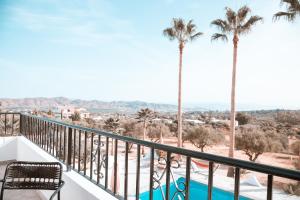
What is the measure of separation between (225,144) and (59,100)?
4272 centimetres

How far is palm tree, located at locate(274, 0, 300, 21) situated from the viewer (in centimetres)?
1142

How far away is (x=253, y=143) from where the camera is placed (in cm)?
2095

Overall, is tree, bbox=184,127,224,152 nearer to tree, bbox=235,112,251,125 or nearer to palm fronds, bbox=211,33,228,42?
palm fronds, bbox=211,33,228,42

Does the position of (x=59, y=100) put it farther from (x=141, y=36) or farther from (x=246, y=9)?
(x=246, y=9)

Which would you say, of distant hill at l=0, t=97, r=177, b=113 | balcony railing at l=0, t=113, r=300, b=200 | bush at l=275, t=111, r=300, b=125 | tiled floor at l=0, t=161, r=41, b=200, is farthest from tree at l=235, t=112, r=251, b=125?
tiled floor at l=0, t=161, r=41, b=200

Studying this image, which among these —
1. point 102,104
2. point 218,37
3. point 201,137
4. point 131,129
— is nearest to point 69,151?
point 218,37

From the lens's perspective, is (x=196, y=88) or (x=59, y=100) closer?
(x=196, y=88)

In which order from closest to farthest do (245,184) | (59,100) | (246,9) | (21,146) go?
1. (21,146)
2. (245,184)
3. (246,9)
4. (59,100)

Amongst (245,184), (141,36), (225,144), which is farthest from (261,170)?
(141,36)

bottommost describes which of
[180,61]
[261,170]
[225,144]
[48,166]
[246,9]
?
[225,144]

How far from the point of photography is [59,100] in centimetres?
6125

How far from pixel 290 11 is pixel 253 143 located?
11607 mm

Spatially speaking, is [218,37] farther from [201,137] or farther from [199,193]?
[201,137]

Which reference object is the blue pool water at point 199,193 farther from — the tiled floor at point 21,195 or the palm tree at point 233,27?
the palm tree at point 233,27
